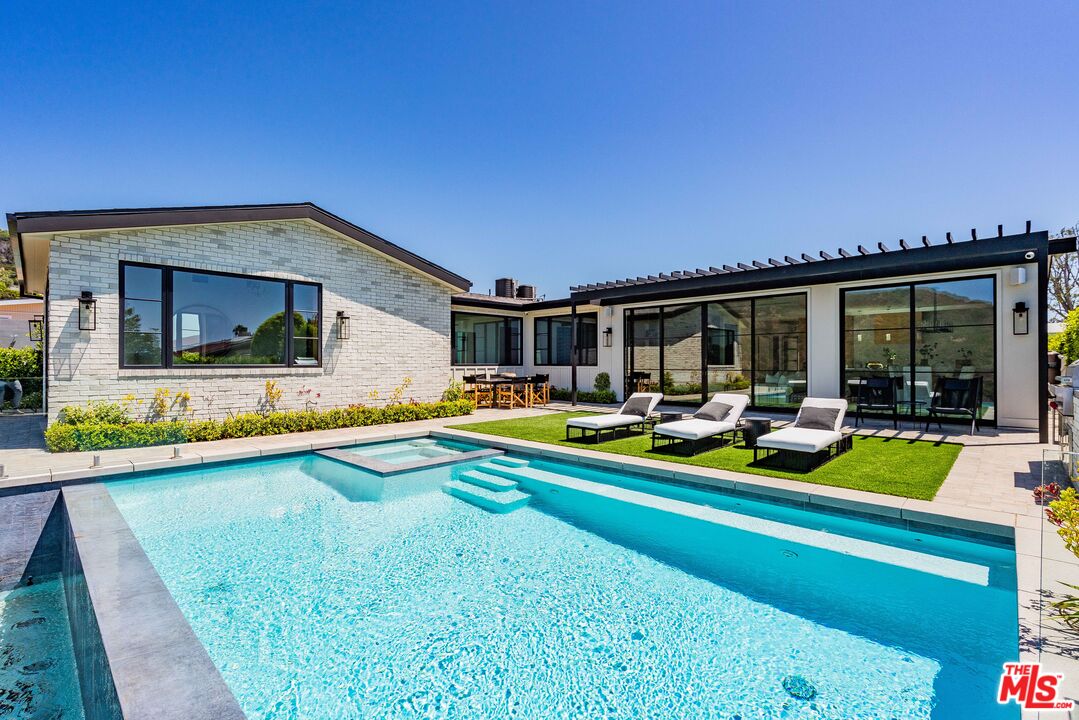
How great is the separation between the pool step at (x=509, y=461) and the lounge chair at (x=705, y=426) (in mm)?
2094

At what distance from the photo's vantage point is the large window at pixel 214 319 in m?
8.91

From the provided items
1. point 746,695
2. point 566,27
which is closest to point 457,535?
point 746,695

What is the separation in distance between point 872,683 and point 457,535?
3622 millimetres

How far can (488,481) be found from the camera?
6.92m

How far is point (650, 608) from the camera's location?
3.65m

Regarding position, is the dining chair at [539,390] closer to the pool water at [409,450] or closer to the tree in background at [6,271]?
the pool water at [409,450]

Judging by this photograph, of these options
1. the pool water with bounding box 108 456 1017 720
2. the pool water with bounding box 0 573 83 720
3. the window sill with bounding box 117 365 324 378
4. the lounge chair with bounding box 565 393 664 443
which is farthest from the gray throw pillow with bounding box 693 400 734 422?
the window sill with bounding box 117 365 324 378

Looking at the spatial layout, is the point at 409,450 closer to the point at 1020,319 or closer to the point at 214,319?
the point at 214,319

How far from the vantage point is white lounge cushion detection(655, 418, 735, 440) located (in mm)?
7262

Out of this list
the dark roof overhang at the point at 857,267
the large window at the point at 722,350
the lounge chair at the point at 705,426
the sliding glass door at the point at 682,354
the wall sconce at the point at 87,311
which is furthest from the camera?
the sliding glass door at the point at 682,354

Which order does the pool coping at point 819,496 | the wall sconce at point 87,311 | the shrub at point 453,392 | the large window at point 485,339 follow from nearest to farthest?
the pool coping at point 819,496, the wall sconce at point 87,311, the shrub at point 453,392, the large window at point 485,339

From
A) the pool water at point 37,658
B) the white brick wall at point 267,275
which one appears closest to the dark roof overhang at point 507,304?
the white brick wall at point 267,275

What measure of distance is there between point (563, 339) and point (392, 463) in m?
9.80

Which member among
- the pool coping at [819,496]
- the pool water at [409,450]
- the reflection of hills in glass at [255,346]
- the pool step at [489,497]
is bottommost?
the pool step at [489,497]
